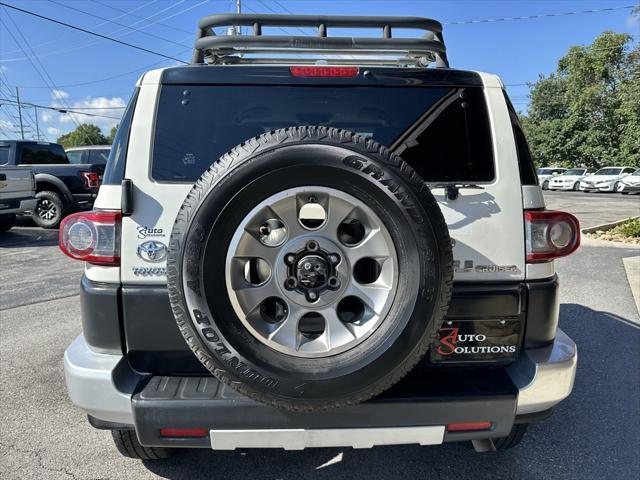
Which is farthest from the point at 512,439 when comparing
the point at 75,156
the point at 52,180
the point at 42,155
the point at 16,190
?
the point at 75,156

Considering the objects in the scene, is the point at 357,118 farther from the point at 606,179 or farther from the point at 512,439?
the point at 606,179

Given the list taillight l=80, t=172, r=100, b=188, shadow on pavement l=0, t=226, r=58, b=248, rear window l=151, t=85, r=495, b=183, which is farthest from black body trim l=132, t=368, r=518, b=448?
taillight l=80, t=172, r=100, b=188

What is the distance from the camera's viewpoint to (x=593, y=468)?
2482 mm

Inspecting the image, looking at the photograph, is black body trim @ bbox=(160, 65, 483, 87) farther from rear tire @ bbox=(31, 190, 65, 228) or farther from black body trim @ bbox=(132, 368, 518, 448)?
rear tire @ bbox=(31, 190, 65, 228)

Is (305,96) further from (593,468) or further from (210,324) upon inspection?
(593,468)

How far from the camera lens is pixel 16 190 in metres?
10.1

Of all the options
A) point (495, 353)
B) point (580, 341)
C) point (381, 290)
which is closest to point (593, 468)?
point (495, 353)

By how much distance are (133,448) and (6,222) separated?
11271mm

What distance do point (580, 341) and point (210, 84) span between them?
4001 mm

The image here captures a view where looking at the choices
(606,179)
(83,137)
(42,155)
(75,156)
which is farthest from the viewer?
(83,137)

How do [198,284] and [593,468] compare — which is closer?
[198,284]

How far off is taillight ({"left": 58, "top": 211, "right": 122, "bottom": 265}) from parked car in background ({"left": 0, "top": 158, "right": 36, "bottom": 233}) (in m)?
9.86

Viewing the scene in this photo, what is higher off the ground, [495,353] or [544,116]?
[544,116]

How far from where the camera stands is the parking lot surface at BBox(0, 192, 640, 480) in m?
2.42
